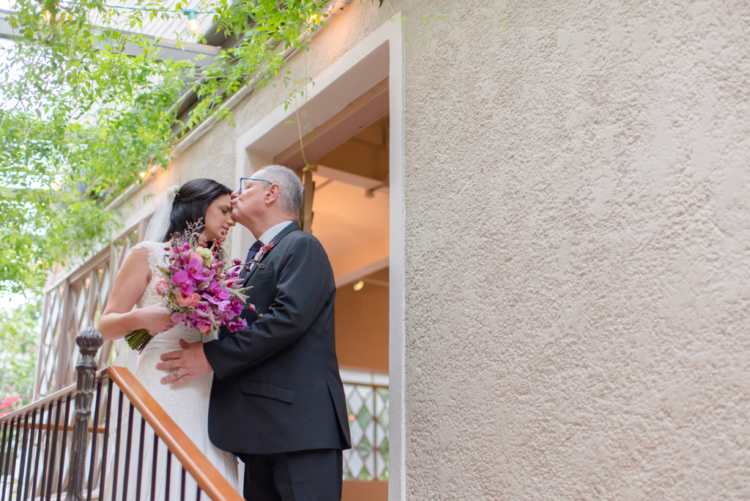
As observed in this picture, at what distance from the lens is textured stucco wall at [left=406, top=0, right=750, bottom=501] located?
1730mm

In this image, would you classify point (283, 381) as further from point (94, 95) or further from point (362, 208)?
point (362, 208)

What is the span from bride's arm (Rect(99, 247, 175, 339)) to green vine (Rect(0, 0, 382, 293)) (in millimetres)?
1372

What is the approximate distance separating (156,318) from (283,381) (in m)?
0.52

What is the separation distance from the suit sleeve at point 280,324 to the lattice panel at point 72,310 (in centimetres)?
378

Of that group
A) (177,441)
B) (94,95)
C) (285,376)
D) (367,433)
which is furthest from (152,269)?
(367,433)

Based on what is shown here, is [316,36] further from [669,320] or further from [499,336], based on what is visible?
[669,320]

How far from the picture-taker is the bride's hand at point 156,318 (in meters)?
2.43

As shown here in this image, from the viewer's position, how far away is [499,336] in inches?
90.3

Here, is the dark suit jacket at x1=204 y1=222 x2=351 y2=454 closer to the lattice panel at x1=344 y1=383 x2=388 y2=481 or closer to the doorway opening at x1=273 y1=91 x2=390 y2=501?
the doorway opening at x1=273 y1=91 x2=390 y2=501

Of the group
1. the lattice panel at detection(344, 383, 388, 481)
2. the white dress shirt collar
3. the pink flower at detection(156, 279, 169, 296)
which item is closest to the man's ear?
the white dress shirt collar

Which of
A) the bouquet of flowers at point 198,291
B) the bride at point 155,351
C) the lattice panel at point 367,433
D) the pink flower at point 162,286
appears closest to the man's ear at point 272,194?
the bride at point 155,351

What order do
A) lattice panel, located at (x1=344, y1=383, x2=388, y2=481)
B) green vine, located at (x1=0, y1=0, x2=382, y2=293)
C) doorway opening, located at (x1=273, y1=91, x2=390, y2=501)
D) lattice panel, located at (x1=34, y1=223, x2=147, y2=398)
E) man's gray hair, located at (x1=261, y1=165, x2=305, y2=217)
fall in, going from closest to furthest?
1. man's gray hair, located at (x1=261, y1=165, x2=305, y2=217)
2. green vine, located at (x1=0, y1=0, x2=382, y2=293)
3. doorway opening, located at (x1=273, y1=91, x2=390, y2=501)
4. lattice panel, located at (x1=34, y1=223, x2=147, y2=398)
5. lattice panel, located at (x1=344, y1=383, x2=388, y2=481)

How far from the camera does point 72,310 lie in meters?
7.45

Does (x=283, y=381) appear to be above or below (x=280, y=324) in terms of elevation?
below
